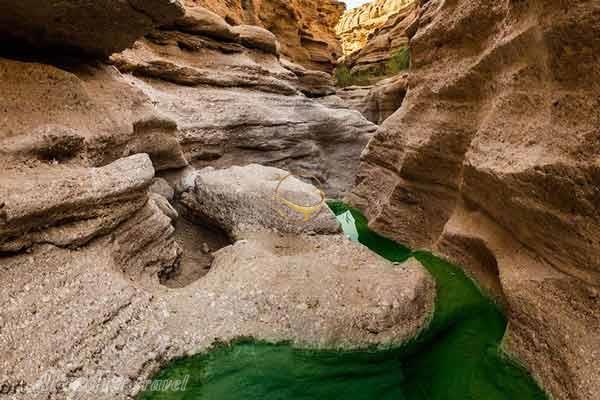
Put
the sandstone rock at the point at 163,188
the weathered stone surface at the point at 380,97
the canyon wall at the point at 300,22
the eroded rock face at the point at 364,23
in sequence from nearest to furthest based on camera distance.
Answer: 1. the sandstone rock at the point at 163,188
2. the weathered stone surface at the point at 380,97
3. the canyon wall at the point at 300,22
4. the eroded rock face at the point at 364,23

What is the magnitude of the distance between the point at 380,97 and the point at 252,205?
45.2ft

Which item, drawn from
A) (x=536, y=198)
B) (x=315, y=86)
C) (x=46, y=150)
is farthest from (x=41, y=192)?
(x=315, y=86)

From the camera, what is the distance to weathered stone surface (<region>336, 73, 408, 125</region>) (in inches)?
614

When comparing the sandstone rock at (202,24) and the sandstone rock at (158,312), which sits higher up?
the sandstone rock at (202,24)

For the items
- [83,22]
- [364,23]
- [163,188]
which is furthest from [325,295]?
[364,23]

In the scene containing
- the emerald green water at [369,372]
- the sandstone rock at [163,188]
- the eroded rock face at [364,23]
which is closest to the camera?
the emerald green water at [369,372]

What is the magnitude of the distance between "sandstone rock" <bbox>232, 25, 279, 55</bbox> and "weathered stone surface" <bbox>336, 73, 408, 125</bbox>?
19.4 ft

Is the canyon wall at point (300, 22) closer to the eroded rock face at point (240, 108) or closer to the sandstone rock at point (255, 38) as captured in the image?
the sandstone rock at point (255, 38)

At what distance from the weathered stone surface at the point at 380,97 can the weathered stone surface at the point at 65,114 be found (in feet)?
33.8

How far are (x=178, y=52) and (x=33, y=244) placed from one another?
948 centimetres

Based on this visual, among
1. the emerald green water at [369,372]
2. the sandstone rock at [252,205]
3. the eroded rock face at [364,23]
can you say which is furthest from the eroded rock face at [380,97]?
the eroded rock face at [364,23]

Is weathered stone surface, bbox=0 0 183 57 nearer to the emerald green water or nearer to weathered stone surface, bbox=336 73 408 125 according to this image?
the emerald green water

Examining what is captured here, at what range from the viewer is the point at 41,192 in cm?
301

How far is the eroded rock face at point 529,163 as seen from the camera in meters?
2.78
